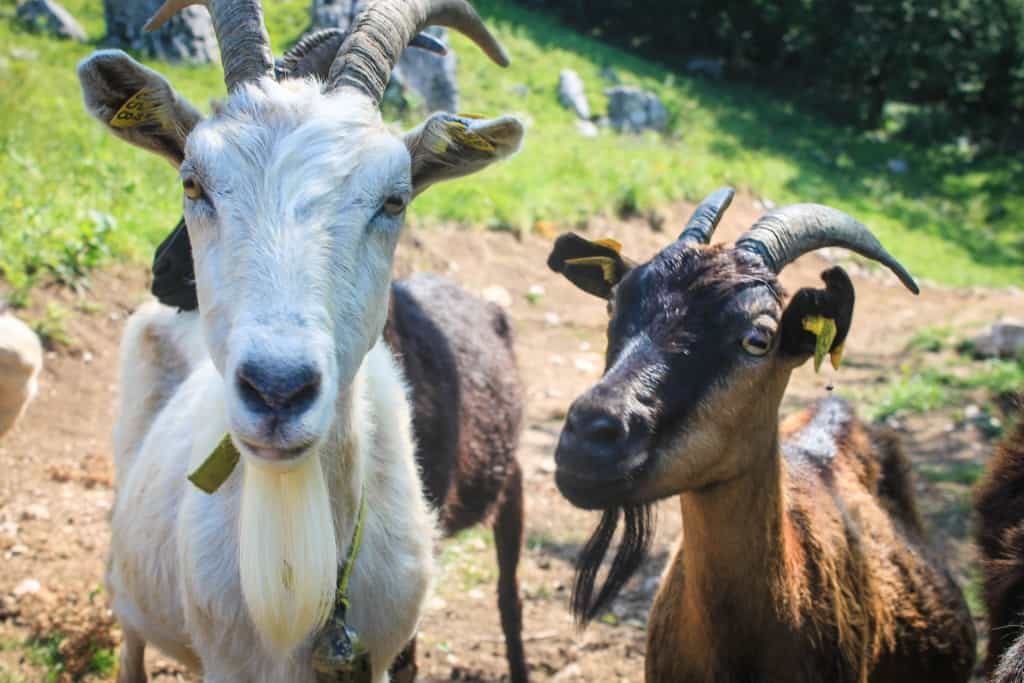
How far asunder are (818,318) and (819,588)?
101 cm

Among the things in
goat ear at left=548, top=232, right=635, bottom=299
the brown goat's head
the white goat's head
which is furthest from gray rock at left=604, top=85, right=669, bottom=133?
the white goat's head

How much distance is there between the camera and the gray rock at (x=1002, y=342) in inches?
391

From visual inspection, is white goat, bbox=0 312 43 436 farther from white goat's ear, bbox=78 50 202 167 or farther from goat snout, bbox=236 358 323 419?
goat snout, bbox=236 358 323 419

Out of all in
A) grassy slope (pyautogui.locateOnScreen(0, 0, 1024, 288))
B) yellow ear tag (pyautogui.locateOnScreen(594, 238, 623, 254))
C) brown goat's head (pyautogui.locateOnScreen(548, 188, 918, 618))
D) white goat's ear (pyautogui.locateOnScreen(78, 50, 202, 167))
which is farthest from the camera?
grassy slope (pyautogui.locateOnScreen(0, 0, 1024, 288))

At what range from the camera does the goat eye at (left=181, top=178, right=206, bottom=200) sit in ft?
8.55

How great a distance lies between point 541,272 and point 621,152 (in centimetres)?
519

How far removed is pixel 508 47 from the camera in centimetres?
1995

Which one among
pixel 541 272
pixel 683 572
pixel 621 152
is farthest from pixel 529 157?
pixel 683 572

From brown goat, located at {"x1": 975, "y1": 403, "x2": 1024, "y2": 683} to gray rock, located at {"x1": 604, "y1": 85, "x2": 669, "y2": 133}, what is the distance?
1482cm

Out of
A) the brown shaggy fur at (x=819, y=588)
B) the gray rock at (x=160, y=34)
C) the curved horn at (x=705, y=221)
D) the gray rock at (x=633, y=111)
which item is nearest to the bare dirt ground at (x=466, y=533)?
the brown shaggy fur at (x=819, y=588)

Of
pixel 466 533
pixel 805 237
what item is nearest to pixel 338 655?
pixel 805 237

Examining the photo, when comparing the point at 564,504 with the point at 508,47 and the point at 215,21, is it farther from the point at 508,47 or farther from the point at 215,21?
the point at 508,47

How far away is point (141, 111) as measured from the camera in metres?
2.83

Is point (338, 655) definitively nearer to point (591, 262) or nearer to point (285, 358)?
point (285, 358)
